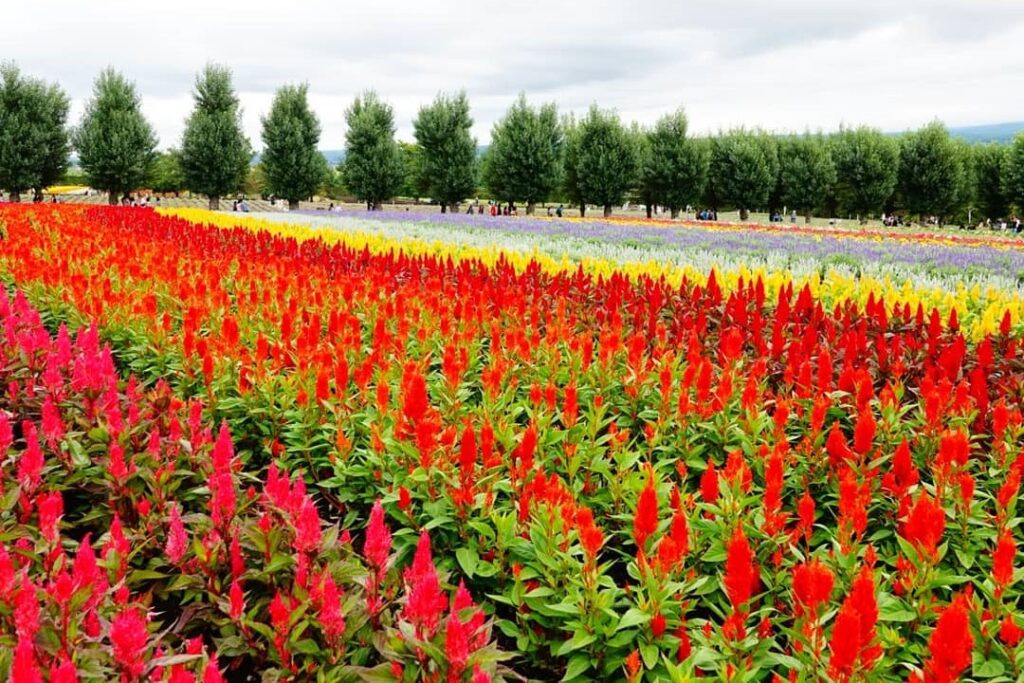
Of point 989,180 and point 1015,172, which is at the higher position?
point 1015,172

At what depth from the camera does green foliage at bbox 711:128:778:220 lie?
2029 inches

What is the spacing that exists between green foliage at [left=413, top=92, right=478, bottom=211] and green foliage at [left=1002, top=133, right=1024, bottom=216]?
121 ft

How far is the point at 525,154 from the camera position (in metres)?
45.6

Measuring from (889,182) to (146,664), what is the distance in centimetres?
5845

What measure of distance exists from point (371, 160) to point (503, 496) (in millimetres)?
47134

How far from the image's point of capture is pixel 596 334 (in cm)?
509

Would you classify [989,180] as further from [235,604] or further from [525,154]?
[235,604]

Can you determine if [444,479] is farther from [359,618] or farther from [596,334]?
[596,334]

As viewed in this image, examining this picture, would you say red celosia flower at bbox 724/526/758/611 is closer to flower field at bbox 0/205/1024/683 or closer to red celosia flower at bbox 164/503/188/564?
flower field at bbox 0/205/1024/683

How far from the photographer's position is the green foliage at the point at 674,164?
5091cm

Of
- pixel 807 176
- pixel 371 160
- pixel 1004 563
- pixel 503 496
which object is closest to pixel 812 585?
pixel 1004 563

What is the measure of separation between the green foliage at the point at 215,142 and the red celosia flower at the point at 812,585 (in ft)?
156

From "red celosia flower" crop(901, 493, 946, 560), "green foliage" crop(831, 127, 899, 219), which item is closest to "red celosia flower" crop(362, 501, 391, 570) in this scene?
"red celosia flower" crop(901, 493, 946, 560)

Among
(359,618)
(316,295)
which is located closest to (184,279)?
(316,295)
